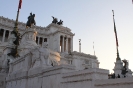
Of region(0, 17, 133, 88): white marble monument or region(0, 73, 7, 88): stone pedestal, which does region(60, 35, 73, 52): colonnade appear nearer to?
region(0, 17, 133, 88): white marble monument

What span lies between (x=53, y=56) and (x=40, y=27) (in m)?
44.9

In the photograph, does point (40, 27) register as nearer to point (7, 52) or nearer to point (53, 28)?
point (53, 28)

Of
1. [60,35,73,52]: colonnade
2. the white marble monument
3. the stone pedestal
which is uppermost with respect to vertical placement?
[60,35,73,52]: colonnade

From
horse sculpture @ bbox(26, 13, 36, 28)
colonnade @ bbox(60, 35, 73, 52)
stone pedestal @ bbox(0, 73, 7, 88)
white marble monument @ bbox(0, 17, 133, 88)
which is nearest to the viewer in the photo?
white marble monument @ bbox(0, 17, 133, 88)

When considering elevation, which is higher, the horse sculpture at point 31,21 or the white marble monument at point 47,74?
the horse sculpture at point 31,21

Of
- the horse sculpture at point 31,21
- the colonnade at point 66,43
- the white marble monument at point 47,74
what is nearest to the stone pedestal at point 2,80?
the white marble monument at point 47,74

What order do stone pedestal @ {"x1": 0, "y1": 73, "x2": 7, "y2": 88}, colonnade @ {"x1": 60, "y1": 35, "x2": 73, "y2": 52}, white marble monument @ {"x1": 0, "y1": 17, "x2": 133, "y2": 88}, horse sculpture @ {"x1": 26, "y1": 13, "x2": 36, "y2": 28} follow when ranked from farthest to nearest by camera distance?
1. colonnade @ {"x1": 60, "y1": 35, "x2": 73, "y2": 52}
2. horse sculpture @ {"x1": 26, "y1": 13, "x2": 36, "y2": 28}
3. stone pedestal @ {"x1": 0, "y1": 73, "x2": 7, "y2": 88}
4. white marble monument @ {"x1": 0, "y1": 17, "x2": 133, "y2": 88}

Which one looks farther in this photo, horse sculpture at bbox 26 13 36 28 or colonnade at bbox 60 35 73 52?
colonnade at bbox 60 35 73 52

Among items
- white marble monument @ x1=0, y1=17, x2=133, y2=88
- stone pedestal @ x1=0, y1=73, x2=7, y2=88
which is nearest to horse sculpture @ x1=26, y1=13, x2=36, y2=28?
white marble monument @ x1=0, y1=17, x2=133, y2=88

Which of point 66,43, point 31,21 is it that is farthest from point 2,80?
point 66,43

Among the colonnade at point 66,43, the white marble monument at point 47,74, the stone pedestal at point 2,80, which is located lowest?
the stone pedestal at point 2,80

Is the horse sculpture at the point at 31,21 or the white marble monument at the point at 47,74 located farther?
the horse sculpture at the point at 31,21

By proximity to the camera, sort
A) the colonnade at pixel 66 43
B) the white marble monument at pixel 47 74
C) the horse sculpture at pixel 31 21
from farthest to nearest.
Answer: the colonnade at pixel 66 43, the horse sculpture at pixel 31 21, the white marble monument at pixel 47 74

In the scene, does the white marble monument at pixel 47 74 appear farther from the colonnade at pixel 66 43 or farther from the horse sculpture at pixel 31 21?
the colonnade at pixel 66 43
